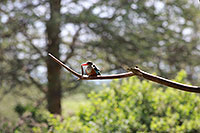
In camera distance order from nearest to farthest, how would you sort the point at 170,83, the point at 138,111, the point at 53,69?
the point at 170,83 → the point at 138,111 → the point at 53,69

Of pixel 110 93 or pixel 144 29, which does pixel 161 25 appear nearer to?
pixel 144 29

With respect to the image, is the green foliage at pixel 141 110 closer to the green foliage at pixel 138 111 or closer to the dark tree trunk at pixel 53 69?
the green foliage at pixel 138 111

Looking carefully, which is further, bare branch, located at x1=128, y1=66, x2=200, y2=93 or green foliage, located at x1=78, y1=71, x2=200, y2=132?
green foliage, located at x1=78, y1=71, x2=200, y2=132

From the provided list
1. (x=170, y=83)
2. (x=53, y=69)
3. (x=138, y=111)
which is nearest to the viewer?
(x=170, y=83)

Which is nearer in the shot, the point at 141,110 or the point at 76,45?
the point at 141,110

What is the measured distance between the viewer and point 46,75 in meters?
3.73

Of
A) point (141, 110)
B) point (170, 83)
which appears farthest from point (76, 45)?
point (170, 83)

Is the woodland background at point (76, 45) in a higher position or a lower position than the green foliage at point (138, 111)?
higher

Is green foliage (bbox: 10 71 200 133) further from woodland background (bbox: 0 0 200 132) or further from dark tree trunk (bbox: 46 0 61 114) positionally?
dark tree trunk (bbox: 46 0 61 114)

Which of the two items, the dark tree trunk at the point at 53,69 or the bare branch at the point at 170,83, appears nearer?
the bare branch at the point at 170,83

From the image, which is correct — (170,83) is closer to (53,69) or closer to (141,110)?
(141,110)

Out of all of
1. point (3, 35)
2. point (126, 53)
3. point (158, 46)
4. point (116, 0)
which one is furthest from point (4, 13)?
point (158, 46)

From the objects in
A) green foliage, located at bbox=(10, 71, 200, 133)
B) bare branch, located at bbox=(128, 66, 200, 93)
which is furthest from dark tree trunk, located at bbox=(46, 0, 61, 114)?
bare branch, located at bbox=(128, 66, 200, 93)

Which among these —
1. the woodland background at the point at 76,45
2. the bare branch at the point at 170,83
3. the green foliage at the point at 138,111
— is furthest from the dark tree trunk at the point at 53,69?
the bare branch at the point at 170,83
